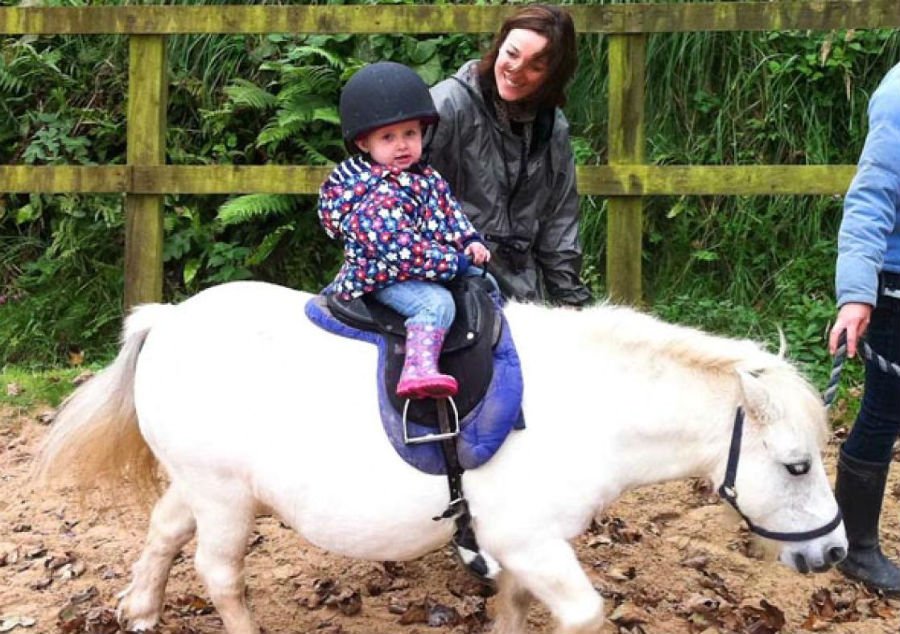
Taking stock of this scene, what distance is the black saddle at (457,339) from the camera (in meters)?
3.44

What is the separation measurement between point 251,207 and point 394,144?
3638mm

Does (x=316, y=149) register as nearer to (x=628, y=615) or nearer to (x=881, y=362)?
(x=628, y=615)

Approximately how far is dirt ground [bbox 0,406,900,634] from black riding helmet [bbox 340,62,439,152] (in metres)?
1.50

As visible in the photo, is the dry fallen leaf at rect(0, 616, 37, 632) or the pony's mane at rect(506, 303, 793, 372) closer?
the pony's mane at rect(506, 303, 793, 372)

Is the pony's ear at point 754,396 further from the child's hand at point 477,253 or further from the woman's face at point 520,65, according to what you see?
the woman's face at point 520,65

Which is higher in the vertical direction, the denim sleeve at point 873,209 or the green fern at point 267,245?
the denim sleeve at point 873,209

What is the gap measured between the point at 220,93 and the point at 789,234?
3.67m

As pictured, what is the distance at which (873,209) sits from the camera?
3.87 meters

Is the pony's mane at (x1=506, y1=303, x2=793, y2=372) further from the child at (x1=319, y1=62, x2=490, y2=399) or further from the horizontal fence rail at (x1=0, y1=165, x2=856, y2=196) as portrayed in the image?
the horizontal fence rail at (x1=0, y1=165, x2=856, y2=196)

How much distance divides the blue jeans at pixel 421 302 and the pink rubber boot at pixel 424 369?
0.03 m

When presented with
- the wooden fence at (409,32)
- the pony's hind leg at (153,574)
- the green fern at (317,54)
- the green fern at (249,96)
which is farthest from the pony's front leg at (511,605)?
the green fern at (249,96)

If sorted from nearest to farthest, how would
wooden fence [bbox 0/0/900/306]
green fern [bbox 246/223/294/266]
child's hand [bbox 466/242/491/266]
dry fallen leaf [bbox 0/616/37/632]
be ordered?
child's hand [bbox 466/242/491/266]
dry fallen leaf [bbox 0/616/37/632]
wooden fence [bbox 0/0/900/306]
green fern [bbox 246/223/294/266]

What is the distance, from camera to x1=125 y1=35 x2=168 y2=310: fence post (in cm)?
615

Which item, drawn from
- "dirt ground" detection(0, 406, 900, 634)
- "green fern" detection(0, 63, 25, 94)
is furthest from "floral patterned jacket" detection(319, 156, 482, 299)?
"green fern" detection(0, 63, 25, 94)
